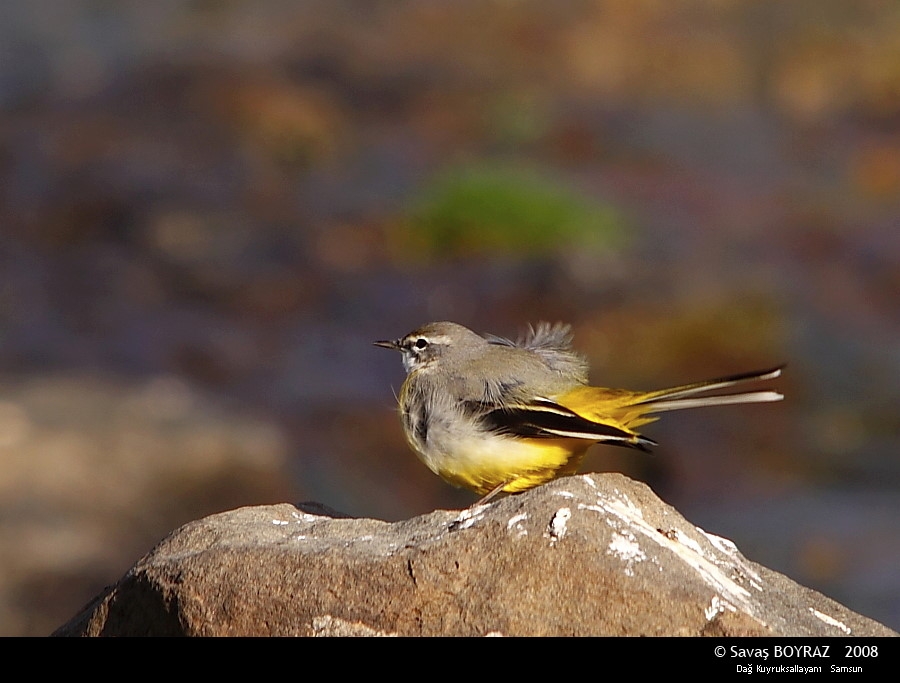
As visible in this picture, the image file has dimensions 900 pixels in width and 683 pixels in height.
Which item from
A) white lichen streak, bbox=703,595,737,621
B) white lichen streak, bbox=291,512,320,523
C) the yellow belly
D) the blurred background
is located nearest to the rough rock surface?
white lichen streak, bbox=703,595,737,621

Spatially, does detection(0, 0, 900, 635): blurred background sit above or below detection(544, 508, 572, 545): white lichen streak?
above

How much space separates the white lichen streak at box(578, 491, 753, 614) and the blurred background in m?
7.27

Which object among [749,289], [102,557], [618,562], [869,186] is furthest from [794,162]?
[618,562]

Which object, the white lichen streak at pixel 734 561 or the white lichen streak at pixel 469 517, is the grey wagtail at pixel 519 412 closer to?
the white lichen streak at pixel 734 561

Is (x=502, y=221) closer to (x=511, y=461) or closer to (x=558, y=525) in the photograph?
(x=511, y=461)

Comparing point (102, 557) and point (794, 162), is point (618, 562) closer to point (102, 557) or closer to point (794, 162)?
point (102, 557)

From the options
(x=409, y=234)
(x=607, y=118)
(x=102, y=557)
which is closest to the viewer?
(x=102, y=557)

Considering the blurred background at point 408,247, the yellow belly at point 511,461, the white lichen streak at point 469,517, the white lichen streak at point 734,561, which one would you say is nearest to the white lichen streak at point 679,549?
the white lichen streak at point 734,561

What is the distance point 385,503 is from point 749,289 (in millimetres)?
8462

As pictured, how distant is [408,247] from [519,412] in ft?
52.2

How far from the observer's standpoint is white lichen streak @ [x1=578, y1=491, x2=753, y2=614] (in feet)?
20.8

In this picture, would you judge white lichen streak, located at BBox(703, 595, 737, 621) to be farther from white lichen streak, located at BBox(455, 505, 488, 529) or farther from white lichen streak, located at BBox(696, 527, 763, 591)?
white lichen streak, located at BBox(455, 505, 488, 529)

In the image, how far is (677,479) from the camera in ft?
58.1
